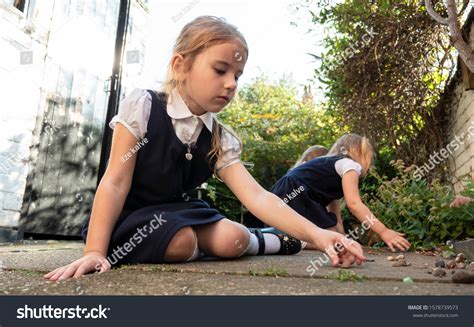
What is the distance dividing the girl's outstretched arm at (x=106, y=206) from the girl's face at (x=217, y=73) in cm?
34

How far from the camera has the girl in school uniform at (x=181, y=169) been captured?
1.65 meters

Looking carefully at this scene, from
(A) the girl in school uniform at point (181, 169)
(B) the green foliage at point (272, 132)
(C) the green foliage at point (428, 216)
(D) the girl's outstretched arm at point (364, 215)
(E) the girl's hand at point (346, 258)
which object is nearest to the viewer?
(E) the girl's hand at point (346, 258)

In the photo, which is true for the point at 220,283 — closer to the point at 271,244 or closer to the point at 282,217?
the point at 282,217

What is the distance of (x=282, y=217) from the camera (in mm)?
1625

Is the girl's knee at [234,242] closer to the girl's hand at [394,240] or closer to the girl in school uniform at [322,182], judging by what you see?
the girl's hand at [394,240]

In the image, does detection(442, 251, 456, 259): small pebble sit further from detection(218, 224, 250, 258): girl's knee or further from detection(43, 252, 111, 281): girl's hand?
detection(43, 252, 111, 281): girl's hand

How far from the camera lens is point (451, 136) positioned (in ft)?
14.4

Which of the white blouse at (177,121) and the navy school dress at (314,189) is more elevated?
the white blouse at (177,121)

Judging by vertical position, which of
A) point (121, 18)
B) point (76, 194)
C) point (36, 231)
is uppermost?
point (121, 18)

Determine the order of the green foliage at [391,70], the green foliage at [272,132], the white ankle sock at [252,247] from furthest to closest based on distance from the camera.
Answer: the green foliage at [272,132]
the green foliage at [391,70]
the white ankle sock at [252,247]

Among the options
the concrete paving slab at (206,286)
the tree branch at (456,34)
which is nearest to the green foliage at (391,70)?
the tree branch at (456,34)
